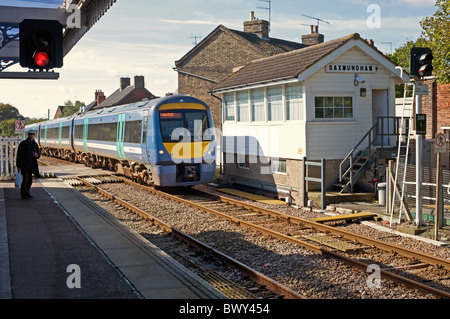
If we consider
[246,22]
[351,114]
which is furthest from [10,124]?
[351,114]

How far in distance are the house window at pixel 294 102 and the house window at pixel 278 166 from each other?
1.51 m

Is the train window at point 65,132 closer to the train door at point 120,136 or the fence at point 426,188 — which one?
the train door at point 120,136

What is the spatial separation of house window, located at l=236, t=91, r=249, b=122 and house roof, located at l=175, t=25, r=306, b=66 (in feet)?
62.9

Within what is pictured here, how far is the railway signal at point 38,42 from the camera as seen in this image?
7.92m

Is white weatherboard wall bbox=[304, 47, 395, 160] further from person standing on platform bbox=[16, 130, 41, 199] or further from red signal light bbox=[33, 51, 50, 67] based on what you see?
red signal light bbox=[33, 51, 50, 67]

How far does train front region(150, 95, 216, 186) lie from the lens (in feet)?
55.5

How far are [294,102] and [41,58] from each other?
9.97 meters

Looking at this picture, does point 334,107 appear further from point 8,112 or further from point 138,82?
point 8,112

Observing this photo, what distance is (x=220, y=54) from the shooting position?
41.3 meters

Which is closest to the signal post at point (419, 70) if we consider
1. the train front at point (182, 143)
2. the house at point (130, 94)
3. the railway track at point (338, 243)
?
the railway track at point (338, 243)

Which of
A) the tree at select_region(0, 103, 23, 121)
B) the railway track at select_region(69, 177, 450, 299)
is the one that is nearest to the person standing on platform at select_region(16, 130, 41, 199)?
the railway track at select_region(69, 177, 450, 299)
